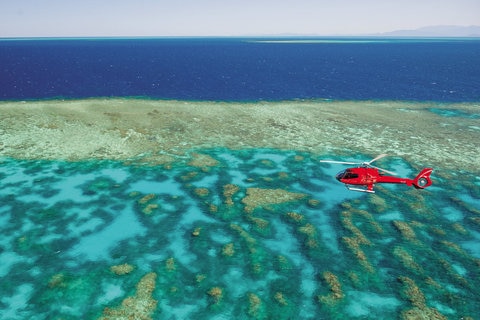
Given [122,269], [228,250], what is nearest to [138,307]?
[122,269]

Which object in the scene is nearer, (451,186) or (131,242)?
(131,242)

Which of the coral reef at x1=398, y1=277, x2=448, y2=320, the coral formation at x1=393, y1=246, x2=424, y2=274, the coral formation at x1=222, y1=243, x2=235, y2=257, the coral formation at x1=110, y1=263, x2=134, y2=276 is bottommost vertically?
the coral formation at x1=393, y1=246, x2=424, y2=274

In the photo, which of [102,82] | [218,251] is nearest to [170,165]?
[218,251]

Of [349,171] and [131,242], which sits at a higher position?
[349,171]

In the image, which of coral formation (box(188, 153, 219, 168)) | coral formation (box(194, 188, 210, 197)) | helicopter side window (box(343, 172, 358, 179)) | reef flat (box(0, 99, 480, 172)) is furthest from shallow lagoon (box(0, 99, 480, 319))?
reef flat (box(0, 99, 480, 172))

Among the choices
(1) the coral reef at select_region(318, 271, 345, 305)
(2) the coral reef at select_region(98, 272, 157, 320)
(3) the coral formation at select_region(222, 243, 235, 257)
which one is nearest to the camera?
(2) the coral reef at select_region(98, 272, 157, 320)

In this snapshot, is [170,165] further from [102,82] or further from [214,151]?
[102,82]

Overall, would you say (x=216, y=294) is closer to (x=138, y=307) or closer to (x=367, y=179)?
(x=138, y=307)

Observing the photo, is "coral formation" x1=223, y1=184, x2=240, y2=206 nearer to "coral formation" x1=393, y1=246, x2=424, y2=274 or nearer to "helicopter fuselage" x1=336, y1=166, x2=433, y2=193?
"helicopter fuselage" x1=336, y1=166, x2=433, y2=193
